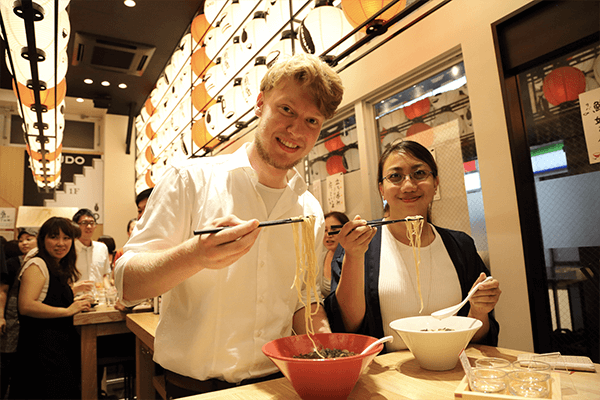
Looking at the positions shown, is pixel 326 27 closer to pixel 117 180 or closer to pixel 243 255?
pixel 243 255

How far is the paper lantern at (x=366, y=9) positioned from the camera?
201 cm

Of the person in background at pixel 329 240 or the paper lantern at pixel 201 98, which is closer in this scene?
the person in background at pixel 329 240

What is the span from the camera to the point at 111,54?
5719 mm

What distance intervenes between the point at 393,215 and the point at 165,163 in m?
4.98

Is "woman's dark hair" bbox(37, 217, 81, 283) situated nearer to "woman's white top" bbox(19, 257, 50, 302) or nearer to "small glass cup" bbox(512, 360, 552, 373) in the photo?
"woman's white top" bbox(19, 257, 50, 302)

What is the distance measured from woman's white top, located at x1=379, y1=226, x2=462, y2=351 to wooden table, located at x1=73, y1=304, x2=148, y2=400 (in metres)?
2.51

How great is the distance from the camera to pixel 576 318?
5.45 ft

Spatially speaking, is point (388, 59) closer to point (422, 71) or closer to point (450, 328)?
point (422, 71)

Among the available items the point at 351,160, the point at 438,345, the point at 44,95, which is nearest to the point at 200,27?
the point at 44,95

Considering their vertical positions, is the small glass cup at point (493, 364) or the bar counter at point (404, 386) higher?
the small glass cup at point (493, 364)

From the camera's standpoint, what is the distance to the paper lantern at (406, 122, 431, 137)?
7.95 ft

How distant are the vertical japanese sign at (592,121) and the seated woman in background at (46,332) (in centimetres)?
361

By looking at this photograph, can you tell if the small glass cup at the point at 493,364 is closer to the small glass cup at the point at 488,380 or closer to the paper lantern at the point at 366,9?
the small glass cup at the point at 488,380

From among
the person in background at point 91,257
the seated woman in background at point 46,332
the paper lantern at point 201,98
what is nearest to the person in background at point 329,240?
the seated woman in background at point 46,332
